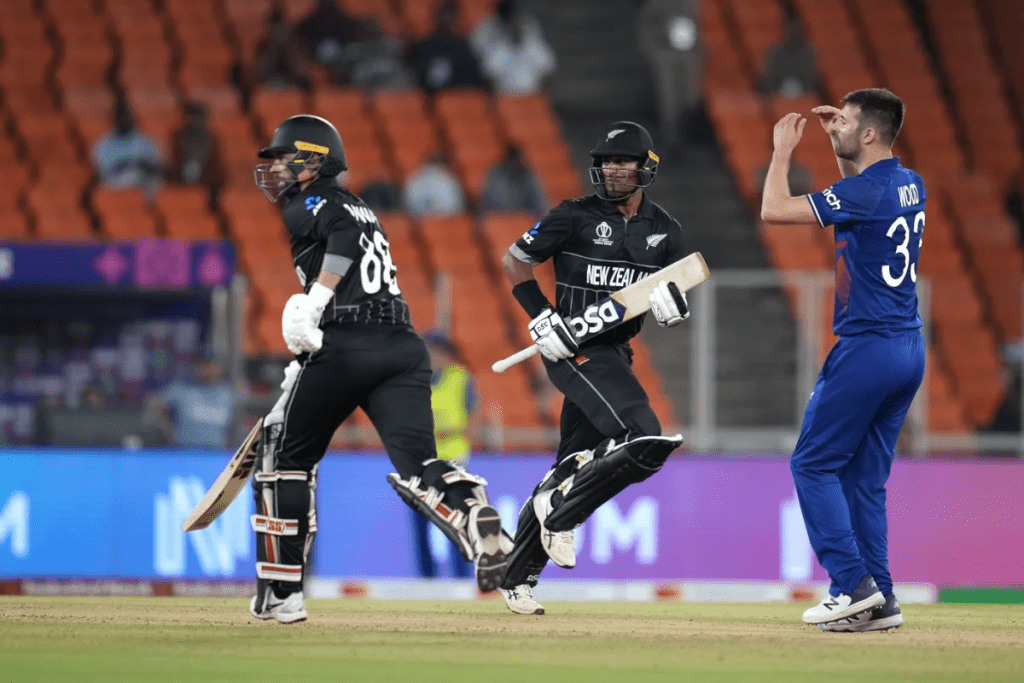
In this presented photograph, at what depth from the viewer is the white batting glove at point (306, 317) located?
7.39 metres

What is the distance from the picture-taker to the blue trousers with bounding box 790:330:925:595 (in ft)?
24.6

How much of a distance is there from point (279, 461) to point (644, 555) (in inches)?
215

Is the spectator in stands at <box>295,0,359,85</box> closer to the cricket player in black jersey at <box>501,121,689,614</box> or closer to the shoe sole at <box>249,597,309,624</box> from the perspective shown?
the cricket player in black jersey at <box>501,121,689,614</box>

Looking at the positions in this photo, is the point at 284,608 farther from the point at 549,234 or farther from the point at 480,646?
the point at 549,234

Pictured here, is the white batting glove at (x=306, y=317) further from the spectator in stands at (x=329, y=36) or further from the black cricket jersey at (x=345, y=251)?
the spectator in stands at (x=329, y=36)

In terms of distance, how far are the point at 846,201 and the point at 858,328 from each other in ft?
1.90

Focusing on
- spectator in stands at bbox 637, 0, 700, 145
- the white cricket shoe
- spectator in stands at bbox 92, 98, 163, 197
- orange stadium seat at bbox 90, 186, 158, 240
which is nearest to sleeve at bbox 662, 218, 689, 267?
the white cricket shoe

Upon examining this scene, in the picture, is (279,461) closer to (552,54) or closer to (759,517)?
(759,517)

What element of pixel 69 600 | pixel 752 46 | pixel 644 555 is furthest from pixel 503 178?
pixel 69 600

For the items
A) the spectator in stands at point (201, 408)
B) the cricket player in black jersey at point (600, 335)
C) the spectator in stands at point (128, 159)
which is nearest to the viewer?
Answer: the cricket player in black jersey at point (600, 335)

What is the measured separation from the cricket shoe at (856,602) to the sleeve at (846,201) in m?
1.62

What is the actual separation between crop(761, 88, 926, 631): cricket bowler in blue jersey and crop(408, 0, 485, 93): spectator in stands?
1175cm

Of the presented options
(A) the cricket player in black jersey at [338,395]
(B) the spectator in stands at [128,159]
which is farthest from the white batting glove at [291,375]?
(B) the spectator in stands at [128,159]

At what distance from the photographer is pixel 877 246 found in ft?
24.8
